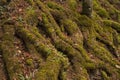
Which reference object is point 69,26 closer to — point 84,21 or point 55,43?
point 84,21

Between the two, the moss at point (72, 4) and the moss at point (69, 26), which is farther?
the moss at point (72, 4)

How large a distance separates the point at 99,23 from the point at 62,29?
2583 mm

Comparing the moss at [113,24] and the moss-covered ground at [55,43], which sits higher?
the moss-covered ground at [55,43]

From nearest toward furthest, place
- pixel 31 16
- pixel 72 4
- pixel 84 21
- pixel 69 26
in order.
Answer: pixel 31 16, pixel 69 26, pixel 84 21, pixel 72 4

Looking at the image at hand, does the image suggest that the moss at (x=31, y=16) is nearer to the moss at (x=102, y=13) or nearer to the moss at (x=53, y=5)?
the moss at (x=53, y=5)

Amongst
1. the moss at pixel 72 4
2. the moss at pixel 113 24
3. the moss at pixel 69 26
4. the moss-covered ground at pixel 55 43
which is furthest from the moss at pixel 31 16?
the moss at pixel 113 24

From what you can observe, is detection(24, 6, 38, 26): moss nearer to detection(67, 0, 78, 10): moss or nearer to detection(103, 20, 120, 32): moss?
detection(67, 0, 78, 10): moss

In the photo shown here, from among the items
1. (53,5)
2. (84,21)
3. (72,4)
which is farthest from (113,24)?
(53,5)

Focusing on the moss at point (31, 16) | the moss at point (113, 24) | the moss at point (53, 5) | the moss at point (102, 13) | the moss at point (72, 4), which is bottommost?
the moss at point (113, 24)

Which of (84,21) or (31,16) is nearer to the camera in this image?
(31,16)

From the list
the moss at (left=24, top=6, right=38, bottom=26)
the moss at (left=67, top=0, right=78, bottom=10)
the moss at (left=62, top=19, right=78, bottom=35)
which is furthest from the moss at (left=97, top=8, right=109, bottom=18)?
the moss at (left=24, top=6, right=38, bottom=26)

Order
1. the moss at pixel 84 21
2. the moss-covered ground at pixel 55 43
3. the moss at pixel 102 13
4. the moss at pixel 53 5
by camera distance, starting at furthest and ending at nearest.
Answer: the moss at pixel 102 13 → the moss at pixel 84 21 → the moss at pixel 53 5 → the moss-covered ground at pixel 55 43

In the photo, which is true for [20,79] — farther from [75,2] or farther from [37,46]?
[75,2]

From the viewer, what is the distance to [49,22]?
10.5 m
